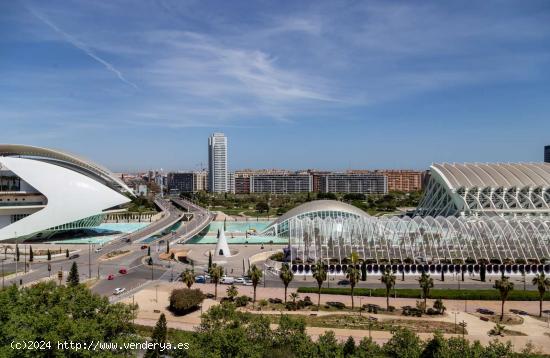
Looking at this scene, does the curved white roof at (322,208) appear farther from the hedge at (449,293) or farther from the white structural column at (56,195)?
the hedge at (449,293)

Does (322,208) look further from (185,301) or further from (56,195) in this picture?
(56,195)

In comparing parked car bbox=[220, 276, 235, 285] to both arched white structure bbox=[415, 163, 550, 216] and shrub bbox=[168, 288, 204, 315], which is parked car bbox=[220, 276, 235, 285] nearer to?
shrub bbox=[168, 288, 204, 315]

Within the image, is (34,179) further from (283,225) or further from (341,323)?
(341,323)

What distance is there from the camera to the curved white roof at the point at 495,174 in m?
67.6

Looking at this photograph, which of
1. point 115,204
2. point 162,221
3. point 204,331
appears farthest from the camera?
point 162,221

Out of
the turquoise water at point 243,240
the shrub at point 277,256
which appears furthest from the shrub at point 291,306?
the turquoise water at point 243,240

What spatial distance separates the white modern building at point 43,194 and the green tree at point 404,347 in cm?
5429

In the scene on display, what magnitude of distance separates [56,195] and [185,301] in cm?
3974

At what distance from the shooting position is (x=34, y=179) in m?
62.7

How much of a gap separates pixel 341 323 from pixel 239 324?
32.0 feet

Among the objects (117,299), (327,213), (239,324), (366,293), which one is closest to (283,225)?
(327,213)

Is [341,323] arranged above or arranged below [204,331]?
below

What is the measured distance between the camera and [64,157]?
67.6 metres

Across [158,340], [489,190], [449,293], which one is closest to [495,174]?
[489,190]
